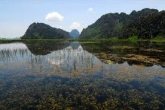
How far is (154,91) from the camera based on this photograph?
16.0m

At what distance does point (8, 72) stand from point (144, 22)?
448ft

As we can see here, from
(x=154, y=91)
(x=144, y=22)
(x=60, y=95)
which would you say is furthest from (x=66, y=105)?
(x=144, y=22)

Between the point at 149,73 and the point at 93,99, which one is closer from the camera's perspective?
→ the point at 93,99

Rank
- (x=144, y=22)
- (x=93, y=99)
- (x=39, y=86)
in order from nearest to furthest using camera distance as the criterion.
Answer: (x=93, y=99) → (x=39, y=86) → (x=144, y=22)

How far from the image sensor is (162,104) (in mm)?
13266

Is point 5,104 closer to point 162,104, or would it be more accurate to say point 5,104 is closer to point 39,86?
point 39,86

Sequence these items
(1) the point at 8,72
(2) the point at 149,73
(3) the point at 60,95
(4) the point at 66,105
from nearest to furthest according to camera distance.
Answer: (4) the point at 66,105
(3) the point at 60,95
(2) the point at 149,73
(1) the point at 8,72

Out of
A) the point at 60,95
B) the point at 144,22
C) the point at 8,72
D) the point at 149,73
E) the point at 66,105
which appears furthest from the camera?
the point at 144,22

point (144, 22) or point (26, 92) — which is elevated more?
point (144, 22)

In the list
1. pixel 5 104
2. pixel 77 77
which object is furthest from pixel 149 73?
pixel 5 104

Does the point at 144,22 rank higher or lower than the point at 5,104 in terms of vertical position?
higher

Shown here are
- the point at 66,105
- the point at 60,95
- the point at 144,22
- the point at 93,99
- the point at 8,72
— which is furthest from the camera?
the point at 144,22

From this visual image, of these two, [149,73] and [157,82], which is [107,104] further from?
[149,73]

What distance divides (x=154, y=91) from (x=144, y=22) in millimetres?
137993
